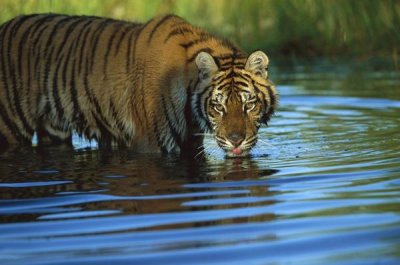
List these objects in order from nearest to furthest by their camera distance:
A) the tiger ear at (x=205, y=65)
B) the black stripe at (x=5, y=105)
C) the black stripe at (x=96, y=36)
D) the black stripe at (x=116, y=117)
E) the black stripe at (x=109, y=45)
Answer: the tiger ear at (x=205, y=65), the black stripe at (x=116, y=117), the black stripe at (x=109, y=45), the black stripe at (x=96, y=36), the black stripe at (x=5, y=105)

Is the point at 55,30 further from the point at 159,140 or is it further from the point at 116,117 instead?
the point at 159,140

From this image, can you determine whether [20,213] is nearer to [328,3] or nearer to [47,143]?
[47,143]

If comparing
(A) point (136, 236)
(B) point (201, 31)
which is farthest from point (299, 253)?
(B) point (201, 31)

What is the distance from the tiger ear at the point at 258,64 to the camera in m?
7.58

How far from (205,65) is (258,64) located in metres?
0.35

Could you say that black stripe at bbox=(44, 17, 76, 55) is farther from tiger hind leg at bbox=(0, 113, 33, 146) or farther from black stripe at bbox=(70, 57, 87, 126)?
tiger hind leg at bbox=(0, 113, 33, 146)

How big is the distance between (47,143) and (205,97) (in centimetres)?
171

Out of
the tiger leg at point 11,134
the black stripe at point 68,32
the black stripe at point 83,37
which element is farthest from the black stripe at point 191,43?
the tiger leg at point 11,134

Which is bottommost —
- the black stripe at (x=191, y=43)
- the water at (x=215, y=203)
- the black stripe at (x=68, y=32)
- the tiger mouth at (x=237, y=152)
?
the water at (x=215, y=203)

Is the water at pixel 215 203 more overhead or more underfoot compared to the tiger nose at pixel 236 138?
more underfoot

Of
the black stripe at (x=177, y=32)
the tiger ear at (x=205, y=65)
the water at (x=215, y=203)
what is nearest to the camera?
the water at (x=215, y=203)

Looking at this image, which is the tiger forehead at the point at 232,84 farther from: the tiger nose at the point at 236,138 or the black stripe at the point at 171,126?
the black stripe at the point at 171,126

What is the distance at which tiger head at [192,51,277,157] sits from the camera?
24.3ft

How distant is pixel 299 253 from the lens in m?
4.55
